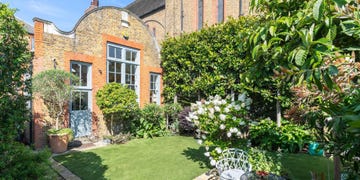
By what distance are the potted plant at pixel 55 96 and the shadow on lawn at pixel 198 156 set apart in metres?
3.69

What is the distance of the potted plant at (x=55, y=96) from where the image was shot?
5.80 m

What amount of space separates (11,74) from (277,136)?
6.56 metres

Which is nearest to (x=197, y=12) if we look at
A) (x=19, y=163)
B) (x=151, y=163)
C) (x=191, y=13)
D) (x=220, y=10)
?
(x=191, y=13)

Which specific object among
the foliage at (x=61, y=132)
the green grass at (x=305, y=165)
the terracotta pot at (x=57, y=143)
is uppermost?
the foliage at (x=61, y=132)

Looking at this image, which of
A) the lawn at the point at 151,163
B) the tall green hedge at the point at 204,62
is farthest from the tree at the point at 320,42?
the tall green hedge at the point at 204,62

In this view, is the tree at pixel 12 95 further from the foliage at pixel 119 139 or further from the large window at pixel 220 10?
the large window at pixel 220 10

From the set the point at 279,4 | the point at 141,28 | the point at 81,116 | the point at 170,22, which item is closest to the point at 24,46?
the point at 279,4

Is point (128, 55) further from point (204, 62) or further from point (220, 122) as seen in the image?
point (220, 122)

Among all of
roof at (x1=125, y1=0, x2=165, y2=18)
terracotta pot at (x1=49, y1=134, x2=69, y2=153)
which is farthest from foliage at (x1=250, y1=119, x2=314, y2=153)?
roof at (x1=125, y1=0, x2=165, y2=18)

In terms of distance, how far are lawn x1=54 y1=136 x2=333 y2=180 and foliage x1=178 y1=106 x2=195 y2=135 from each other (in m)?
1.66

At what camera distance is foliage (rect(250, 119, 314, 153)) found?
235 inches

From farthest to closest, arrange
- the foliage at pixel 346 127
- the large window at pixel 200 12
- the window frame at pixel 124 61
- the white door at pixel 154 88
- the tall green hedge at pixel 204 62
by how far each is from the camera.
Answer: the large window at pixel 200 12 → the white door at pixel 154 88 → the window frame at pixel 124 61 → the tall green hedge at pixel 204 62 → the foliage at pixel 346 127

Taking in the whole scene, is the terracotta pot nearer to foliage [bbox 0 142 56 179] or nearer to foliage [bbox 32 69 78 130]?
foliage [bbox 32 69 78 130]

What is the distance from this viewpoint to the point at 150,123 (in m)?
8.68
